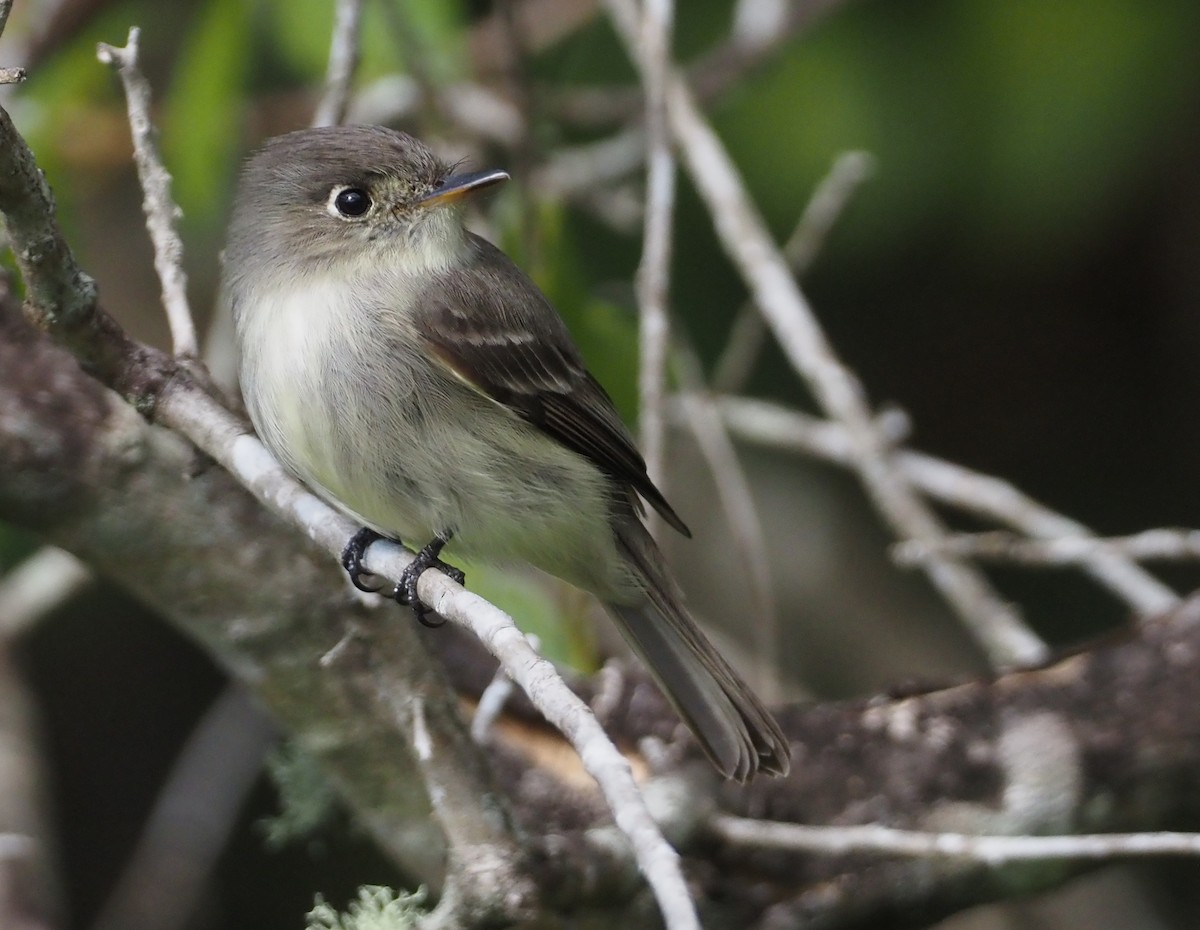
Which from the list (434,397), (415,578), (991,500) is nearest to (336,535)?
(415,578)

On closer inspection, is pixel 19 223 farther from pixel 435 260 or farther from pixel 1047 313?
pixel 1047 313

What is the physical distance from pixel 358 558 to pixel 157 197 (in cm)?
77

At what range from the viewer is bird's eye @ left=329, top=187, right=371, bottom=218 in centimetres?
337

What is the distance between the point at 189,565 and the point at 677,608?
1.04m

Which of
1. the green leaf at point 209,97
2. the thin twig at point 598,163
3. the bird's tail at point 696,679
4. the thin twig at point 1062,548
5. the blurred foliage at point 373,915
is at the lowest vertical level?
the blurred foliage at point 373,915

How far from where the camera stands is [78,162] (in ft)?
16.0

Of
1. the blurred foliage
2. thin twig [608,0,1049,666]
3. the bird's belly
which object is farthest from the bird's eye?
the blurred foliage

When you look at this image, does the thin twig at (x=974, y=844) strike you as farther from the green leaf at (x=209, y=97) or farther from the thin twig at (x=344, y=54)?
the green leaf at (x=209, y=97)

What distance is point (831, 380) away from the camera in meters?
3.94

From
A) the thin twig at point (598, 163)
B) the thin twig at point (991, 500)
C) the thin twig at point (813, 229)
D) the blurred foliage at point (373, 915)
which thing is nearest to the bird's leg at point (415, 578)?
the blurred foliage at point (373, 915)

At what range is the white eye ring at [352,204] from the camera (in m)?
3.37

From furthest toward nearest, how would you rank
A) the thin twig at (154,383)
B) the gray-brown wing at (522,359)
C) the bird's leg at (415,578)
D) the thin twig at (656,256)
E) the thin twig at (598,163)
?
the thin twig at (598,163) < the thin twig at (656,256) < the gray-brown wing at (522,359) < the bird's leg at (415,578) < the thin twig at (154,383)

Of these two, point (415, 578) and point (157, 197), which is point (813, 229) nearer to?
point (415, 578)

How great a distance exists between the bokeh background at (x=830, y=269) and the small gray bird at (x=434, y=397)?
32 centimetres
